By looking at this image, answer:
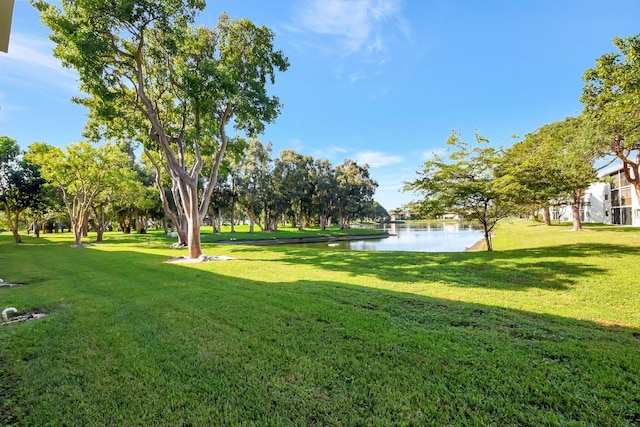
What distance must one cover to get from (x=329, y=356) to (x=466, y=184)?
10866 millimetres

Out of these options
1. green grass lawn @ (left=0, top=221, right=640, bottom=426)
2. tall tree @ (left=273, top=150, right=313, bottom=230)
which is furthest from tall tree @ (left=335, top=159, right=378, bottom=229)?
green grass lawn @ (left=0, top=221, right=640, bottom=426)

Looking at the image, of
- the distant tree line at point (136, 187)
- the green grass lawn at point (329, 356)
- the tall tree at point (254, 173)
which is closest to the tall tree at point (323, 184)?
the distant tree line at point (136, 187)

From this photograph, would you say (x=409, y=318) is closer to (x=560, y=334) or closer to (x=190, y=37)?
(x=560, y=334)

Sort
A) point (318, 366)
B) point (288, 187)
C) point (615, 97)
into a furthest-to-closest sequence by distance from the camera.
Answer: point (288, 187) → point (615, 97) → point (318, 366)

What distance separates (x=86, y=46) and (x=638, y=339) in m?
14.5

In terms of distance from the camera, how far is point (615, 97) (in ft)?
29.0

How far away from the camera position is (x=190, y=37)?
456 inches

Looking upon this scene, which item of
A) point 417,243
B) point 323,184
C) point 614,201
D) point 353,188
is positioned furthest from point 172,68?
point 614,201

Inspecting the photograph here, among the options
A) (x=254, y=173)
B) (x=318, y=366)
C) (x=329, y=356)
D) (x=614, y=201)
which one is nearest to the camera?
(x=318, y=366)

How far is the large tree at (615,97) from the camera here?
25.6 ft

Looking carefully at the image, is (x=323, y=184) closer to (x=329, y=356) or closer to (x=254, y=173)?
(x=254, y=173)

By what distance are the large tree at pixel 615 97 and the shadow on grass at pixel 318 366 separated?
25.7 feet

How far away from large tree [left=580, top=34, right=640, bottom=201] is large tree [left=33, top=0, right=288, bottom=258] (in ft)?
37.8

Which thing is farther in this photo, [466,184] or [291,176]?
[291,176]
